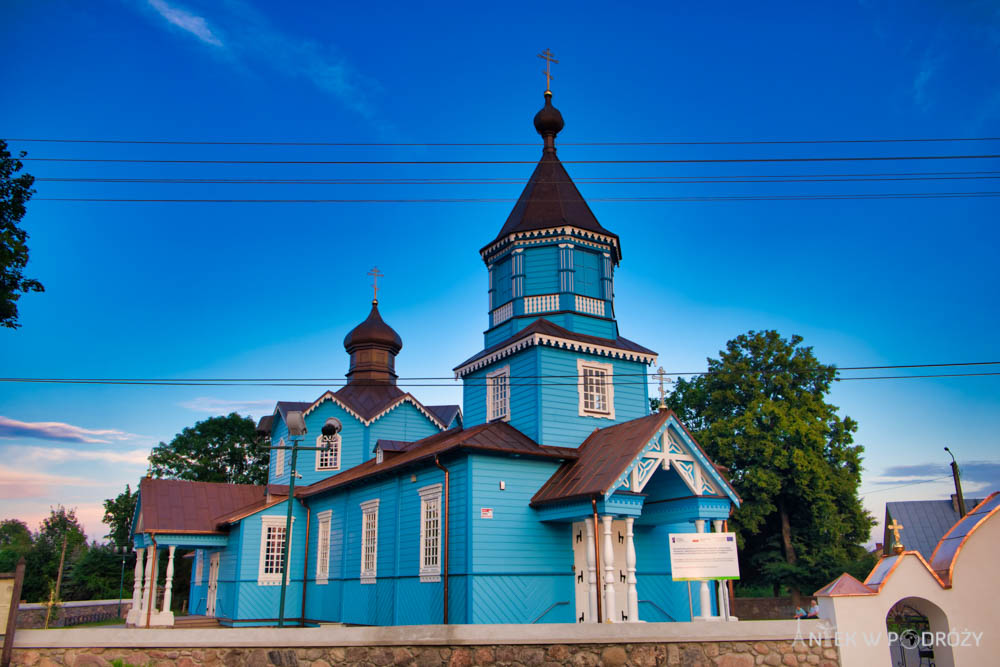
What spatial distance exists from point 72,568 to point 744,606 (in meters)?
38.9

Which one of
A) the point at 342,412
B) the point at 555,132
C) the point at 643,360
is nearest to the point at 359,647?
the point at 643,360

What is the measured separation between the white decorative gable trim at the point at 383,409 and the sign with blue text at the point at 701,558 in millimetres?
18282

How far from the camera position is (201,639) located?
8.93 meters

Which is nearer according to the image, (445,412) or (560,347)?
(560,347)

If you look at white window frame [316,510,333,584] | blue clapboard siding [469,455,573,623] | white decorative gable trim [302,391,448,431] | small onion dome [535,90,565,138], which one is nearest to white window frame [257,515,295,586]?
white window frame [316,510,333,584]

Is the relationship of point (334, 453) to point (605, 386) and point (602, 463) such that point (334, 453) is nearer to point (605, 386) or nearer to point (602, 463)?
point (605, 386)

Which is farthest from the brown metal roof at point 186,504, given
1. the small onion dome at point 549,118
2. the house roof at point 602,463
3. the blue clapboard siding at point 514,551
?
the small onion dome at point 549,118

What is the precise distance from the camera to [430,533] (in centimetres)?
1723

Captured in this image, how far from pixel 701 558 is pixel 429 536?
22.8ft

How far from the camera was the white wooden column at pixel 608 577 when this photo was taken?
1384 centimetres

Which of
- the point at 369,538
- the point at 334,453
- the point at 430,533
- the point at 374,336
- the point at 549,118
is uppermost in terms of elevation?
the point at 549,118

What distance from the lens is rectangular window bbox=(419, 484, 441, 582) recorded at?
1681 cm

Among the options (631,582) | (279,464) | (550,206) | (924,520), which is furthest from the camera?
(924,520)

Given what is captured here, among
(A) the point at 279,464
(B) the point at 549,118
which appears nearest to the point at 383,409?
(A) the point at 279,464
